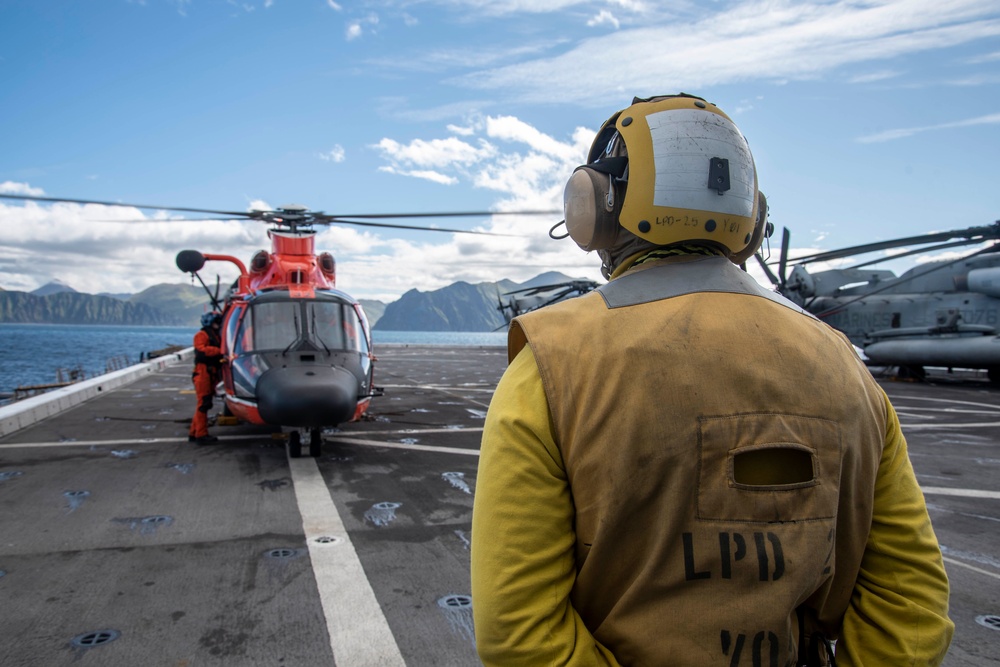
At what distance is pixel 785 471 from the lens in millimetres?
1316

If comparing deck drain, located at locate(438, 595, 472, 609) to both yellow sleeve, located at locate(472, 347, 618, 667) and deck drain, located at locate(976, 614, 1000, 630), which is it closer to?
yellow sleeve, located at locate(472, 347, 618, 667)

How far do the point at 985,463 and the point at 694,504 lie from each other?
8967 mm

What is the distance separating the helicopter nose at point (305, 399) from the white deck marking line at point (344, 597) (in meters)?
1.46

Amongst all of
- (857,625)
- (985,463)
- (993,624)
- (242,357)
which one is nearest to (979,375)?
(985,463)

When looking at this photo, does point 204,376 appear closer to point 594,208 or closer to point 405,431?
point 405,431

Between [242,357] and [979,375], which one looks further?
[979,375]

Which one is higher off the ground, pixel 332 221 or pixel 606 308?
pixel 332 221

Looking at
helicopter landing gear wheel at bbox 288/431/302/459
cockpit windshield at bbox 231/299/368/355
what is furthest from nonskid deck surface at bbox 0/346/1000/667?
cockpit windshield at bbox 231/299/368/355

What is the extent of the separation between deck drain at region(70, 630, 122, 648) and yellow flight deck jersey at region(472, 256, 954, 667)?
9.95 feet

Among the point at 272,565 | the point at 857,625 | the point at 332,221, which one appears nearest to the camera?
the point at 857,625

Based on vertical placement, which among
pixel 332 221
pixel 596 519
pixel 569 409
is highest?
pixel 332 221

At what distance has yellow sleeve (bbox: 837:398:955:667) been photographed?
140 cm

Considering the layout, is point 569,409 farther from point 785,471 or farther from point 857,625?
point 857,625

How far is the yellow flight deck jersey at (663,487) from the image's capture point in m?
1.28
